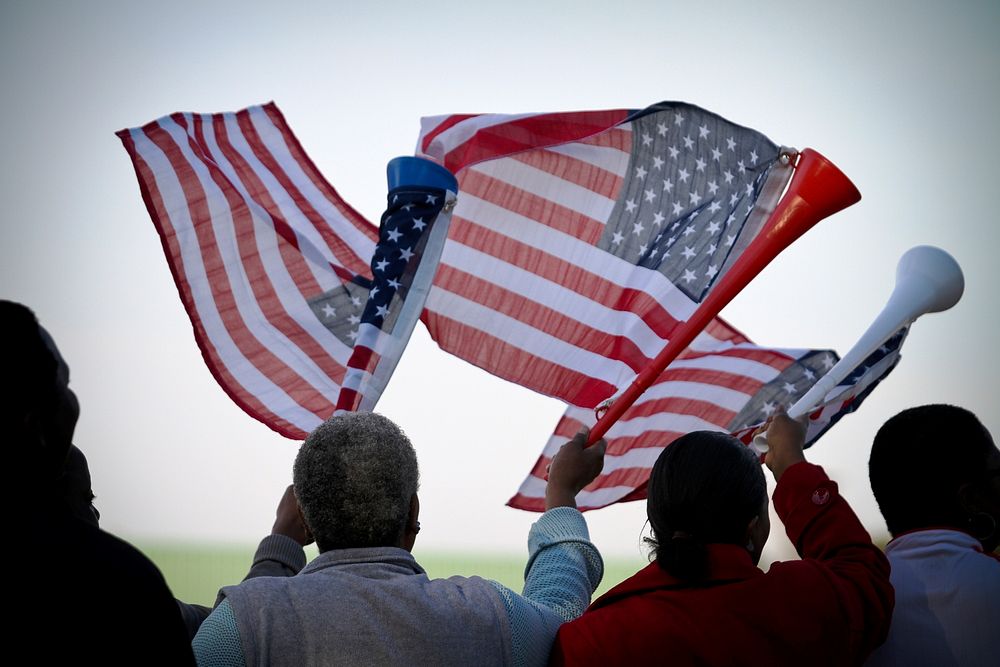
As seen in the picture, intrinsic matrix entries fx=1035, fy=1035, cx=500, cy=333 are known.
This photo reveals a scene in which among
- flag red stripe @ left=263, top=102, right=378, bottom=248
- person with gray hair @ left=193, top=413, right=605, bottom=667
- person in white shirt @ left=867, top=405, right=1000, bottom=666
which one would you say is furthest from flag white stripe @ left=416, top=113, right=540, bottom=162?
person in white shirt @ left=867, top=405, right=1000, bottom=666

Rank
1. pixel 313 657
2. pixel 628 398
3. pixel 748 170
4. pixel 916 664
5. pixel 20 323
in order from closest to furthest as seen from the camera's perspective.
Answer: pixel 20 323
pixel 313 657
pixel 916 664
pixel 628 398
pixel 748 170

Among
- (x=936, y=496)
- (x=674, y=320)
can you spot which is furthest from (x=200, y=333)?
(x=936, y=496)

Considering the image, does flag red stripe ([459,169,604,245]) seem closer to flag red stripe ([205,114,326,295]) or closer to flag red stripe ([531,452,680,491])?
flag red stripe ([205,114,326,295])

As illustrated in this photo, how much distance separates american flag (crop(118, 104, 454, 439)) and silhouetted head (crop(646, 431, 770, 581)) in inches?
74.3

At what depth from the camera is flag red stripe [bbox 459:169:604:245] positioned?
13.2 feet

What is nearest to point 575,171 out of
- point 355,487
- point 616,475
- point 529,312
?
point 529,312

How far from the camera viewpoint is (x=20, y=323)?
148 centimetres

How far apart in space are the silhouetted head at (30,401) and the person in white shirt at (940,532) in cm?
176

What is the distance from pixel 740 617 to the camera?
2074 mm

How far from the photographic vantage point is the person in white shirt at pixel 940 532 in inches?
88.1

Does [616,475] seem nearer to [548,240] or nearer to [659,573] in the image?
[548,240]

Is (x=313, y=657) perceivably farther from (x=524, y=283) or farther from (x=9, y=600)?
(x=524, y=283)

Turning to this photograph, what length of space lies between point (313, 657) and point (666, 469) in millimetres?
839

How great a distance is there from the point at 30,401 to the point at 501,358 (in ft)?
8.94
